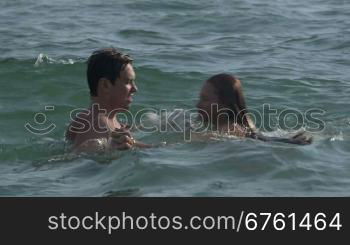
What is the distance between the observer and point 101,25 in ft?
52.6

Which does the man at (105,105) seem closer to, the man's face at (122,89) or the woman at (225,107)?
the man's face at (122,89)

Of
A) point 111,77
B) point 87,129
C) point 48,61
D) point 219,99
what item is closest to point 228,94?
point 219,99

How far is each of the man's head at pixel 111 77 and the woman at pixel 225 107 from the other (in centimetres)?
69

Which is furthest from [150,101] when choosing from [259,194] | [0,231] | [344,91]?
[0,231]

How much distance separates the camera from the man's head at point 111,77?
8.93m

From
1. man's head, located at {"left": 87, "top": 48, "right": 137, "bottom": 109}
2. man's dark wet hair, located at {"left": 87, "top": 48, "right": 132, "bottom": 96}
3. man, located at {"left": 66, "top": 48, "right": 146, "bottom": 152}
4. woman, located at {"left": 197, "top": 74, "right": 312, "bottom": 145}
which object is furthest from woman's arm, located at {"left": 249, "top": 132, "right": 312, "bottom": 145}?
man's dark wet hair, located at {"left": 87, "top": 48, "right": 132, "bottom": 96}

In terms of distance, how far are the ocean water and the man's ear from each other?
0.62 m

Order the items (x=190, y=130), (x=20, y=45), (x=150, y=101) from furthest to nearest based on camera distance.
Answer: (x=20, y=45), (x=150, y=101), (x=190, y=130)

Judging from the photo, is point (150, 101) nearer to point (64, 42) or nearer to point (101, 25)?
point (64, 42)

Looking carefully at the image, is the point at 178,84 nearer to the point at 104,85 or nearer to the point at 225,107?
the point at 225,107

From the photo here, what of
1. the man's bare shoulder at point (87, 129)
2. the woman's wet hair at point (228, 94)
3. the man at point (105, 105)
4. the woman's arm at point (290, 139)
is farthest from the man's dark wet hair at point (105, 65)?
the woman's arm at point (290, 139)

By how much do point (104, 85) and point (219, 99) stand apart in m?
1.03

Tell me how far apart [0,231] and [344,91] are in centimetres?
631

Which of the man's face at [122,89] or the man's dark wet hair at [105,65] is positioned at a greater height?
the man's dark wet hair at [105,65]
